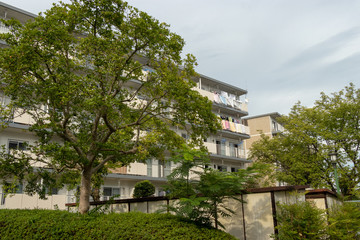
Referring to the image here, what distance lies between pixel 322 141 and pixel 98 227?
25.0 m

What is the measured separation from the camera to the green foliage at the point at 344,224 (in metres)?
9.05

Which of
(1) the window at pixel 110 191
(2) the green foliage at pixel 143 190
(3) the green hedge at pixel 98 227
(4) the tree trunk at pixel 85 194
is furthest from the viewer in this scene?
(1) the window at pixel 110 191

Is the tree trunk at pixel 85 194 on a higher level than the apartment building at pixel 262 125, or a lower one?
lower

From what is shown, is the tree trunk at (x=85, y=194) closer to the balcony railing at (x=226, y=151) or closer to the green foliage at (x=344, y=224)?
the green foliage at (x=344, y=224)

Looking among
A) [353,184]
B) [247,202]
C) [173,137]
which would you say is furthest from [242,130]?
[247,202]

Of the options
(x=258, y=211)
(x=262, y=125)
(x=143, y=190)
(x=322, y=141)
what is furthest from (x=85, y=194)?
(x=262, y=125)

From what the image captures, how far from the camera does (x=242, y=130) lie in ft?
129

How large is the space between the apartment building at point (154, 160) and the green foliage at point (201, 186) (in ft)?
35.1

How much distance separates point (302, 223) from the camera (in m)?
8.89

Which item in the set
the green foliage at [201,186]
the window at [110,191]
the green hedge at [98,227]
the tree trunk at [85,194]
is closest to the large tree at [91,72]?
the tree trunk at [85,194]

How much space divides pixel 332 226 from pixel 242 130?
3018cm

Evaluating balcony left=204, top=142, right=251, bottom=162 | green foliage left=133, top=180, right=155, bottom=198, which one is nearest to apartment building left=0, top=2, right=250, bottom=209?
balcony left=204, top=142, right=251, bottom=162

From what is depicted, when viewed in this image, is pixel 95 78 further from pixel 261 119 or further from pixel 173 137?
pixel 261 119

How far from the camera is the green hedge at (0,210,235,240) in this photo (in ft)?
28.9
